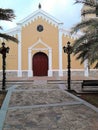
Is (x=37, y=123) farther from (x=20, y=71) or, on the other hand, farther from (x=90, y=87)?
(x=20, y=71)

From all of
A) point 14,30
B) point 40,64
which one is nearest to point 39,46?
point 40,64

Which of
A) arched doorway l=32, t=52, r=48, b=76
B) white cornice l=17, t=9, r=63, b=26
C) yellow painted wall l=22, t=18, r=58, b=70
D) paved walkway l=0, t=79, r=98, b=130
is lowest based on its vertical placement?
paved walkway l=0, t=79, r=98, b=130

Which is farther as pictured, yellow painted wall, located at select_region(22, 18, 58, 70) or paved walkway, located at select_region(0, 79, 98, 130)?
yellow painted wall, located at select_region(22, 18, 58, 70)

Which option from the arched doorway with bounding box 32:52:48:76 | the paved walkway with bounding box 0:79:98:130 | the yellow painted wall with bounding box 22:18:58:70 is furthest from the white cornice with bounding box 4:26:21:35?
the paved walkway with bounding box 0:79:98:130

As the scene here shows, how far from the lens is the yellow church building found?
3744 cm

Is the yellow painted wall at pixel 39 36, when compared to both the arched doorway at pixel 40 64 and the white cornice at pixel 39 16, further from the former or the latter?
the arched doorway at pixel 40 64

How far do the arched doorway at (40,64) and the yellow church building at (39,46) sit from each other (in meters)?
0.29

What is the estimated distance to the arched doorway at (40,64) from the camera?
3812 centimetres

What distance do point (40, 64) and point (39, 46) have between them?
216 centimetres

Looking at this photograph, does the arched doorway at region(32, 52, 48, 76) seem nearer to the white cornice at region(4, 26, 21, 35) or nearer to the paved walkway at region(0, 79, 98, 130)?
the white cornice at region(4, 26, 21, 35)

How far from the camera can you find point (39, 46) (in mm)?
37750

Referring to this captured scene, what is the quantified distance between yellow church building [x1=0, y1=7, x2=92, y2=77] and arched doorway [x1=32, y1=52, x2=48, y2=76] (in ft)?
0.96

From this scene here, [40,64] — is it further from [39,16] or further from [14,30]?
[39,16]

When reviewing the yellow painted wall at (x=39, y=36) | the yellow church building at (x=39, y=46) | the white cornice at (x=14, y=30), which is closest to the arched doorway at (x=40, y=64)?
the yellow church building at (x=39, y=46)
